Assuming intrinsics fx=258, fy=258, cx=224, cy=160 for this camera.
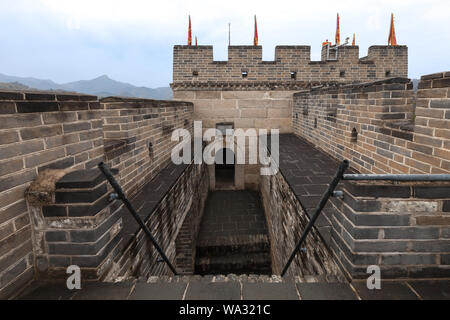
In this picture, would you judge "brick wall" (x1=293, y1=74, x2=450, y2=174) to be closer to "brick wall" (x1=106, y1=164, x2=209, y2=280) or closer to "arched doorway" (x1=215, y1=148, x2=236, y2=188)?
"brick wall" (x1=106, y1=164, x2=209, y2=280)

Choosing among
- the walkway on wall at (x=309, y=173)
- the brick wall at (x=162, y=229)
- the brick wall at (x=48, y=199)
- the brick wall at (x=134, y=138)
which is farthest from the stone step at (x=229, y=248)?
the brick wall at (x=48, y=199)

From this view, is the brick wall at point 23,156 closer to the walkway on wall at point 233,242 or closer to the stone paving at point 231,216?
the walkway on wall at point 233,242

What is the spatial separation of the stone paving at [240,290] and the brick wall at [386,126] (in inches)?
58.5

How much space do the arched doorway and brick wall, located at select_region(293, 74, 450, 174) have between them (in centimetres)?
524

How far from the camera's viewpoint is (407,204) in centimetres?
187

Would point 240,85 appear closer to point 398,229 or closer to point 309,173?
point 309,173

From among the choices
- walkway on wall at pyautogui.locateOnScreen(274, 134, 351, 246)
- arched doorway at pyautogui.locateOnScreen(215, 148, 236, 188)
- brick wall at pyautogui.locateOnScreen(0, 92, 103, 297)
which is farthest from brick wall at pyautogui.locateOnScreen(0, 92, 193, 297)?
arched doorway at pyautogui.locateOnScreen(215, 148, 236, 188)

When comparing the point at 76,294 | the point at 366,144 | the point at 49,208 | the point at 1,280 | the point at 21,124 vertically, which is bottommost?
the point at 76,294

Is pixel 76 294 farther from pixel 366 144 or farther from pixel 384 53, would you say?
pixel 384 53

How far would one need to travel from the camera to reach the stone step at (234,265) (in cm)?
685

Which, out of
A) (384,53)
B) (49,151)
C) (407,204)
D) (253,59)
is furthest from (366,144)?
(384,53)

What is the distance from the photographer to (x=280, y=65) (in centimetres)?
973

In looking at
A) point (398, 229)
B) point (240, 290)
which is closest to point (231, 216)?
point (240, 290)
